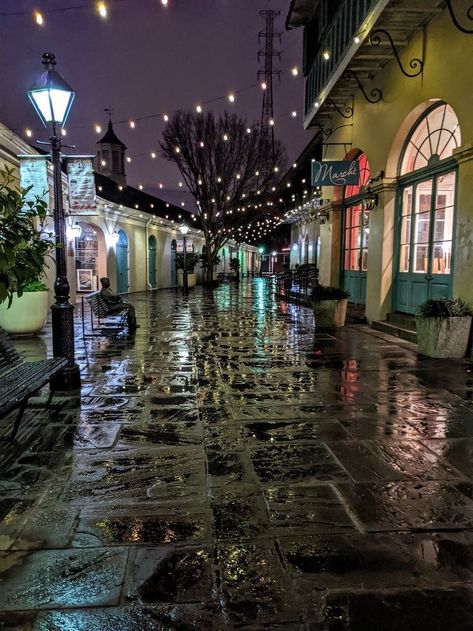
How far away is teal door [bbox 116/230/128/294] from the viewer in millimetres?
23953

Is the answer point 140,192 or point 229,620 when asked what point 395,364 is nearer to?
point 229,620

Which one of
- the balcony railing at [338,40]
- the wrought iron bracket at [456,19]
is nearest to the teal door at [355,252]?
the balcony railing at [338,40]

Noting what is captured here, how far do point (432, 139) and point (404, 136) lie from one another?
2.81 feet

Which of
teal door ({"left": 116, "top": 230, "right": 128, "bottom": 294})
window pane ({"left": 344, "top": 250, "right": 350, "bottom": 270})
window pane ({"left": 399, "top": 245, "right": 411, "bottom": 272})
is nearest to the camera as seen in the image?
window pane ({"left": 399, "top": 245, "right": 411, "bottom": 272})

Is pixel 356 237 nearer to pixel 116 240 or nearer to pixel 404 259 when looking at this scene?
pixel 404 259

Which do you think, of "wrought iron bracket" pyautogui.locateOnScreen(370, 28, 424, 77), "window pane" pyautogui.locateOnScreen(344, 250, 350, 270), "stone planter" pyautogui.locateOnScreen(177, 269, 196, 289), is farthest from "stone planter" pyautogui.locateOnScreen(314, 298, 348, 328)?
"stone planter" pyautogui.locateOnScreen(177, 269, 196, 289)

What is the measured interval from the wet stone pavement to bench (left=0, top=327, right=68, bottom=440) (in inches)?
16.5

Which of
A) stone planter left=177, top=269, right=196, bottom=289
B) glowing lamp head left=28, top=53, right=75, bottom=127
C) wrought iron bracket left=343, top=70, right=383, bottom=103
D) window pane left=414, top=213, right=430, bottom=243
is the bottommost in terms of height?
stone planter left=177, top=269, right=196, bottom=289

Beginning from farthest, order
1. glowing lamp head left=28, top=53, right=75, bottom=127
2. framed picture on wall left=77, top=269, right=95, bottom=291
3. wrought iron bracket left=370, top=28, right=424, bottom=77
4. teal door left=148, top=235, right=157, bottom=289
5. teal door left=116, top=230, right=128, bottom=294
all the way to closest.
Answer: teal door left=148, top=235, right=157, bottom=289 → teal door left=116, top=230, right=128, bottom=294 → framed picture on wall left=77, top=269, right=95, bottom=291 → wrought iron bracket left=370, top=28, right=424, bottom=77 → glowing lamp head left=28, top=53, right=75, bottom=127

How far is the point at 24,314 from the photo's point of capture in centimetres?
978

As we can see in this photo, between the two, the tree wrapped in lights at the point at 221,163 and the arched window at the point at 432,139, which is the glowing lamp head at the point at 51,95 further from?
the tree wrapped in lights at the point at 221,163

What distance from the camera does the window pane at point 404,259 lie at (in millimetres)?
10109

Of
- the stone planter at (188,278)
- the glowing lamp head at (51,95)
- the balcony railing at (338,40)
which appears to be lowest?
the stone planter at (188,278)

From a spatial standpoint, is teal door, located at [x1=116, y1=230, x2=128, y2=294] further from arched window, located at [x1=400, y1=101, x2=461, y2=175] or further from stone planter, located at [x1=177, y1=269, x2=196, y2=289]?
arched window, located at [x1=400, y1=101, x2=461, y2=175]
